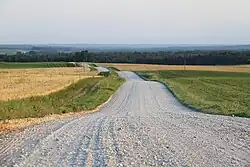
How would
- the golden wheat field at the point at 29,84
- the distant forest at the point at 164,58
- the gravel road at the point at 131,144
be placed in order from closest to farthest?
1. the gravel road at the point at 131,144
2. the golden wheat field at the point at 29,84
3. the distant forest at the point at 164,58

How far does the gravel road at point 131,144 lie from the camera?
1114 cm

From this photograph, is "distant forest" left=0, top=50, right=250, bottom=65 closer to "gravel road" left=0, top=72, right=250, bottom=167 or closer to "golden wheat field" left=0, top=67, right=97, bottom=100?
"golden wheat field" left=0, top=67, right=97, bottom=100

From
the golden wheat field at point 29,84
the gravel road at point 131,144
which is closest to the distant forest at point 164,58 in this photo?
the golden wheat field at point 29,84

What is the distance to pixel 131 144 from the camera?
13.5m

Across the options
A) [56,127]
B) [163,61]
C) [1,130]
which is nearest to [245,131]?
[56,127]

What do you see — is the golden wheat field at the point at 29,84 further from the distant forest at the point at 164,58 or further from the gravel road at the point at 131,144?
the distant forest at the point at 164,58

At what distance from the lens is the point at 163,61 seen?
5837 inches

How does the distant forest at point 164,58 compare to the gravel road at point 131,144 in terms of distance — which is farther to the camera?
the distant forest at point 164,58

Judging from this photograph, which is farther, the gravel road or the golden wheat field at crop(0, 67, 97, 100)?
the golden wheat field at crop(0, 67, 97, 100)

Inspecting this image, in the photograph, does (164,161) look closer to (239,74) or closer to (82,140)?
(82,140)

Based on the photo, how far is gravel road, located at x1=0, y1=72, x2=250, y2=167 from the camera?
1114 cm

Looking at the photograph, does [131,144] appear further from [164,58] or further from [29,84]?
[164,58]

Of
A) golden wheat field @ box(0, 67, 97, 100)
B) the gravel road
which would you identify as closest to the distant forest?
golden wheat field @ box(0, 67, 97, 100)

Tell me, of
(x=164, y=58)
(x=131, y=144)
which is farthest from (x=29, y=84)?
(x=164, y=58)
